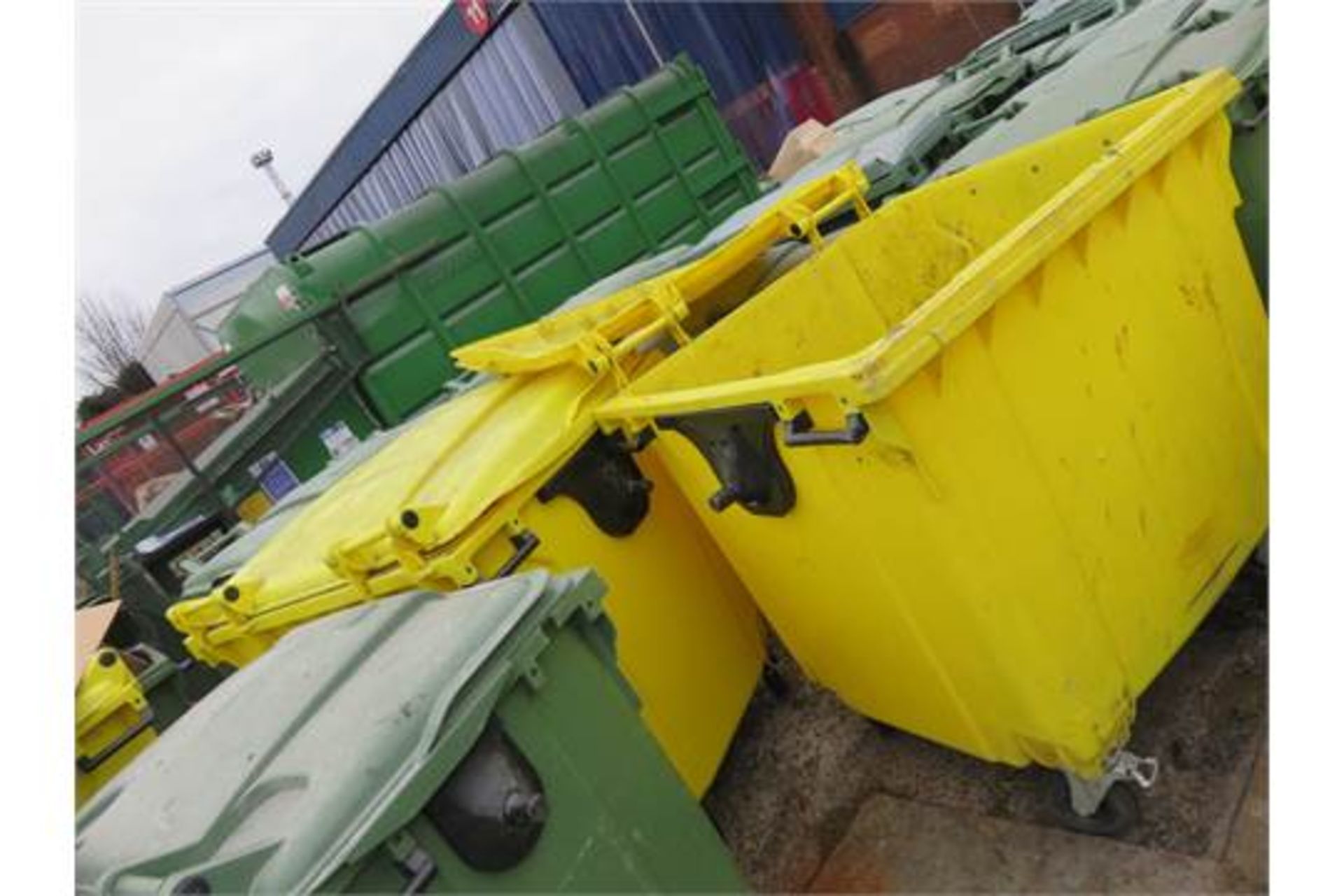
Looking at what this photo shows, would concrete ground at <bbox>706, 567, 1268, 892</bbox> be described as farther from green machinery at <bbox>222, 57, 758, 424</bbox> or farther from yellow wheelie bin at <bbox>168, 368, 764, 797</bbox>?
green machinery at <bbox>222, 57, 758, 424</bbox>

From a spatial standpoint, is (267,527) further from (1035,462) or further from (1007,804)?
(1035,462)

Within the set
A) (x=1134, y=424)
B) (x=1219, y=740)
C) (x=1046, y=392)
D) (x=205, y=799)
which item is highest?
(x=205, y=799)

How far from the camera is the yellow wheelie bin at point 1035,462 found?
1747 millimetres

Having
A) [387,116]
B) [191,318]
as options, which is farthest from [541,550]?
[191,318]

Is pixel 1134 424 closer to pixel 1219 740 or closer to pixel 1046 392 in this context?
pixel 1046 392

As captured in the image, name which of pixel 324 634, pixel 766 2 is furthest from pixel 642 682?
pixel 766 2

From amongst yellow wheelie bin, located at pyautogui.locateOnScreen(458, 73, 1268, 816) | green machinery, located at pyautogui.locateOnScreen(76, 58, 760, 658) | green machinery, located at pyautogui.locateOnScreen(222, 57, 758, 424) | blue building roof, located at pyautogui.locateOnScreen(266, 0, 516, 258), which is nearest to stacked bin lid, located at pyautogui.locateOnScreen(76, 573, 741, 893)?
yellow wheelie bin, located at pyautogui.locateOnScreen(458, 73, 1268, 816)

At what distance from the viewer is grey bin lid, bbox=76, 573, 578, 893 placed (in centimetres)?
139

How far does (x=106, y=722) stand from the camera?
3010 mm

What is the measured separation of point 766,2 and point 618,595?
1019 cm

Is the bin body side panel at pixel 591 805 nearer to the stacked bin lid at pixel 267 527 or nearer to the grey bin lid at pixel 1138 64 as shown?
the stacked bin lid at pixel 267 527

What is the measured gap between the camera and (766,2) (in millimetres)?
10914

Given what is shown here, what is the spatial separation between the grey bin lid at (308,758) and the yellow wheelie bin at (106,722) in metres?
1.08

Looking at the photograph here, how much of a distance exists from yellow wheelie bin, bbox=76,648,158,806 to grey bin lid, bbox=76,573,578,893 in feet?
3.53
